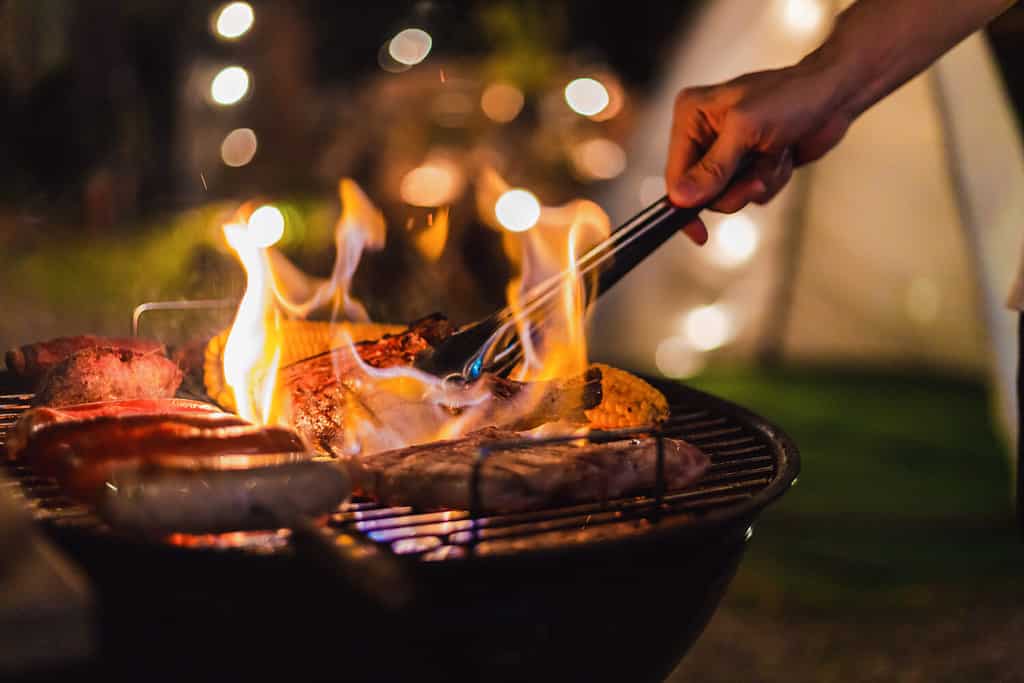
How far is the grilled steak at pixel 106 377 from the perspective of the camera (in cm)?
252

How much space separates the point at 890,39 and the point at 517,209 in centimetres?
578

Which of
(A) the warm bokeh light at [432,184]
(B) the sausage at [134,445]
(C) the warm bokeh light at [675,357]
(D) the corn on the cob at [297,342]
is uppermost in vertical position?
(A) the warm bokeh light at [432,184]

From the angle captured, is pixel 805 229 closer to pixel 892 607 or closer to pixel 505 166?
pixel 505 166

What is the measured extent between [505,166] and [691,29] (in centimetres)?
236

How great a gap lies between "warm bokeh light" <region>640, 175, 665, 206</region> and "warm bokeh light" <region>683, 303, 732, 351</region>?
113 centimetres

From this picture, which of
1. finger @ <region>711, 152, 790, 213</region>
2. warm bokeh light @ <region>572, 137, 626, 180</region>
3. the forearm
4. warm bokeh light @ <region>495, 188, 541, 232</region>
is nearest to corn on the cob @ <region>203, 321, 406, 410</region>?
finger @ <region>711, 152, 790, 213</region>

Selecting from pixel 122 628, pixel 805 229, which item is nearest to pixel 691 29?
pixel 805 229

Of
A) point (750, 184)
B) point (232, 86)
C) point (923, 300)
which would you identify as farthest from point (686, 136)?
point (923, 300)

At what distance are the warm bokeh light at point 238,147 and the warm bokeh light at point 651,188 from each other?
5.14m

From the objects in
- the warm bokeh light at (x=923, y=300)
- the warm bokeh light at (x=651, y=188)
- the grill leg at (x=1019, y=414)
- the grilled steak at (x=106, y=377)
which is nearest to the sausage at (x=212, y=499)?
the grilled steak at (x=106, y=377)

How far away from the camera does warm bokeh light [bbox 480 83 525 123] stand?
9336 millimetres

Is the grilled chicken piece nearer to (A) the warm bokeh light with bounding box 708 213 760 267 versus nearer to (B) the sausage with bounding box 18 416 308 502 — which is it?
(B) the sausage with bounding box 18 416 308 502

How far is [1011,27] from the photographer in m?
4.12

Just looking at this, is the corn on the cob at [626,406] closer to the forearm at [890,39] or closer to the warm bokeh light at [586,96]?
the forearm at [890,39]
